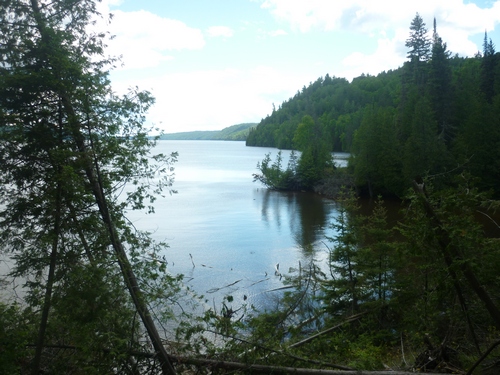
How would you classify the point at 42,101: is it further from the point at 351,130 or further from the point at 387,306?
the point at 351,130

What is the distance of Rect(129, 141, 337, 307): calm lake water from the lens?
17891 millimetres

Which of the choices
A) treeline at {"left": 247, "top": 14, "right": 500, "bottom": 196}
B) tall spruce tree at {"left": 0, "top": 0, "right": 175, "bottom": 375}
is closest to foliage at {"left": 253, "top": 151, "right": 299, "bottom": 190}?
treeline at {"left": 247, "top": 14, "right": 500, "bottom": 196}

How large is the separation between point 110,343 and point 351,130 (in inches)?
2972

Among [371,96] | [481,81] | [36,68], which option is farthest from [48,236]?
[371,96]

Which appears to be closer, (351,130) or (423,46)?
(423,46)

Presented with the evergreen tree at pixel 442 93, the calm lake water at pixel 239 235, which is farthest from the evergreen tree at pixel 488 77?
the calm lake water at pixel 239 235

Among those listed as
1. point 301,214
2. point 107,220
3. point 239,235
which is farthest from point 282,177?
point 107,220

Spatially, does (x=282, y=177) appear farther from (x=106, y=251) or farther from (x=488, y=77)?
(x=106, y=251)

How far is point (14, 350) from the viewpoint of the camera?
6.02m

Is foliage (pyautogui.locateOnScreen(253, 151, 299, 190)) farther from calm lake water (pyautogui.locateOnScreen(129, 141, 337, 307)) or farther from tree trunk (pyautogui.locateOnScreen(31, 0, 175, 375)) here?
tree trunk (pyautogui.locateOnScreen(31, 0, 175, 375))

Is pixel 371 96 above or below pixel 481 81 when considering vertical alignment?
above

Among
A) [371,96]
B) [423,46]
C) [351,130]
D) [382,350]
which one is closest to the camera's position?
[382,350]

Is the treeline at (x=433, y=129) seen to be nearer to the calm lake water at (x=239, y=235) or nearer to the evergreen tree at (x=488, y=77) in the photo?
the evergreen tree at (x=488, y=77)

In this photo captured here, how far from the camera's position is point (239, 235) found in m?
26.2
